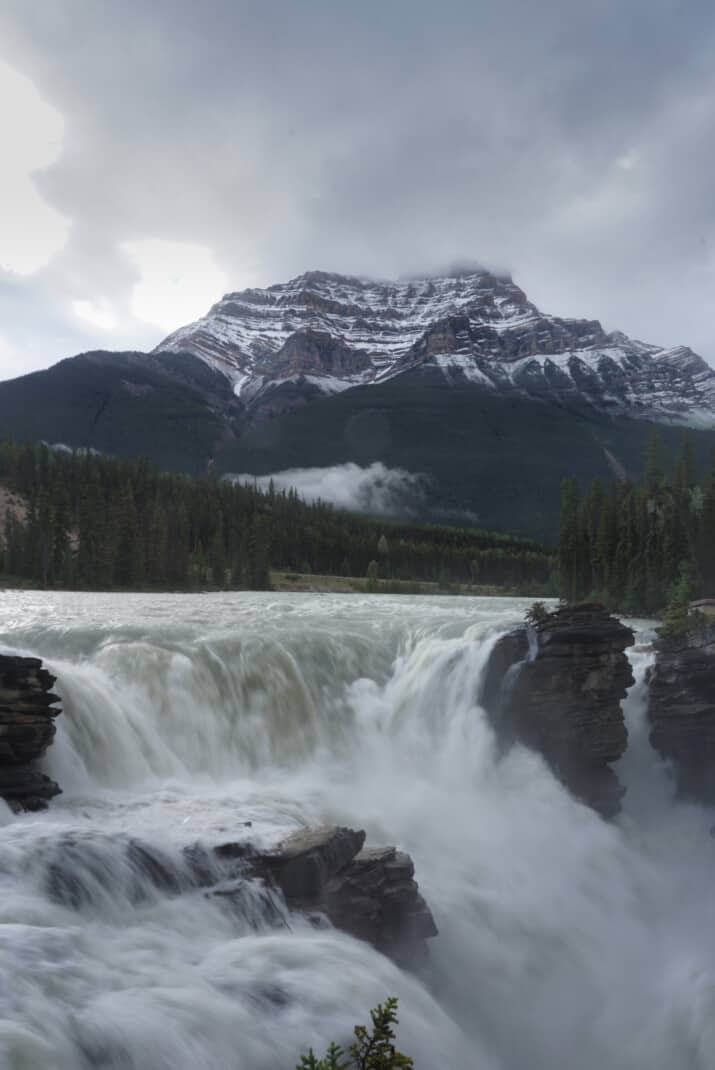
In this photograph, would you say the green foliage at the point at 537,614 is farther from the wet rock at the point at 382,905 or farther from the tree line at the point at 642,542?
the tree line at the point at 642,542

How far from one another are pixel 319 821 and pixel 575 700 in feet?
37.0

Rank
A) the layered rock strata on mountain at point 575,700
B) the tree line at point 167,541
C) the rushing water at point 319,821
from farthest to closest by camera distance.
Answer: the tree line at point 167,541, the layered rock strata on mountain at point 575,700, the rushing water at point 319,821

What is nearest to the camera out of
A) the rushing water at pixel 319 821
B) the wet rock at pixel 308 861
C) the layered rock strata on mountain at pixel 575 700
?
the rushing water at pixel 319 821

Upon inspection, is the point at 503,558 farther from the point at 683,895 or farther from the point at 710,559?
the point at 683,895

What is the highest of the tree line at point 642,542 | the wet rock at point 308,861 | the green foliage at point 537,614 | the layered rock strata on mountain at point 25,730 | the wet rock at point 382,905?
the tree line at point 642,542

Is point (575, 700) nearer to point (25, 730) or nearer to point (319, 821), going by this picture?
point (319, 821)

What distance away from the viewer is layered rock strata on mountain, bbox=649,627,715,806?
2516 cm

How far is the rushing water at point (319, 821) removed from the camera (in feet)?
30.0

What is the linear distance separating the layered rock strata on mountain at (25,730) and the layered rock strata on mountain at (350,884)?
4974 millimetres

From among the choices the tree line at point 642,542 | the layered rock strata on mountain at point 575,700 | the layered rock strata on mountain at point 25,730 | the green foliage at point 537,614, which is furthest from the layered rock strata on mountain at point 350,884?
the tree line at point 642,542

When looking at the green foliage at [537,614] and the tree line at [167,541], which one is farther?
the tree line at [167,541]

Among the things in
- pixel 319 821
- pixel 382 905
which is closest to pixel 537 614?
pixel 319 821

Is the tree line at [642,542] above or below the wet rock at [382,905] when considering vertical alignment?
above

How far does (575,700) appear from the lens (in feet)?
80.3
